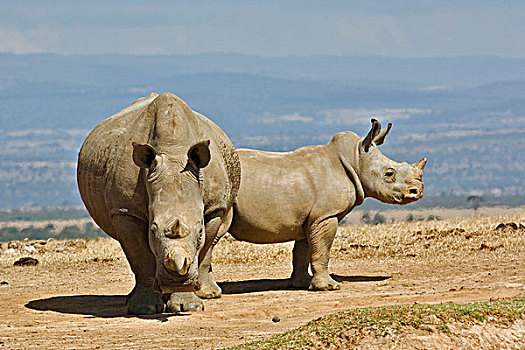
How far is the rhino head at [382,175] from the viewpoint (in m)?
15.6

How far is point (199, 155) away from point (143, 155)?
65 centimetres

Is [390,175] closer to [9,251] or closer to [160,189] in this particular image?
[160,189]

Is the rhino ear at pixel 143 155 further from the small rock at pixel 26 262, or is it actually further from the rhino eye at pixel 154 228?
the small rock at pixel 26 262

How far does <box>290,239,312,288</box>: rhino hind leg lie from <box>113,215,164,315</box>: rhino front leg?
331 cm

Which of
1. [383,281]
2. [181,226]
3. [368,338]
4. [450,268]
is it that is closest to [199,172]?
[181,226]

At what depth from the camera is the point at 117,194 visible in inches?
487

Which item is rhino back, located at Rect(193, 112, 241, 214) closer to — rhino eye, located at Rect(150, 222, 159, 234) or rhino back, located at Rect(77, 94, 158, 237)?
rhino back, located at Rect(77, 94, 158, 237)

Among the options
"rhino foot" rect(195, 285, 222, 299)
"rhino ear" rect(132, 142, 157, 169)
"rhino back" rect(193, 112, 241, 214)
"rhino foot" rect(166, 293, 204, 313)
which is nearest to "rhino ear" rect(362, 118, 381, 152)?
"rhino back" rect(193, 112, 241, 214)

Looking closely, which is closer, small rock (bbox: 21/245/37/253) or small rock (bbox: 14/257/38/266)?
small rock (bbox: 14/257/38/266)

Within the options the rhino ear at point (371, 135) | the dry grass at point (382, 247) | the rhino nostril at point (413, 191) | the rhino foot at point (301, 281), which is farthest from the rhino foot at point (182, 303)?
the dry grass at point (382, 247)

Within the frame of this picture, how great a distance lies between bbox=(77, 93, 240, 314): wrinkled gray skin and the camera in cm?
1116

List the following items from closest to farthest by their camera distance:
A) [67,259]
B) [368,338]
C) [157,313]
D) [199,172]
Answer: [368,338]
[199,172]
[157,313]
[67,259]

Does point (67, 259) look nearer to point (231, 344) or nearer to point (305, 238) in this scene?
point (305, 238)

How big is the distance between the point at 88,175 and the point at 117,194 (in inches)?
46.8
